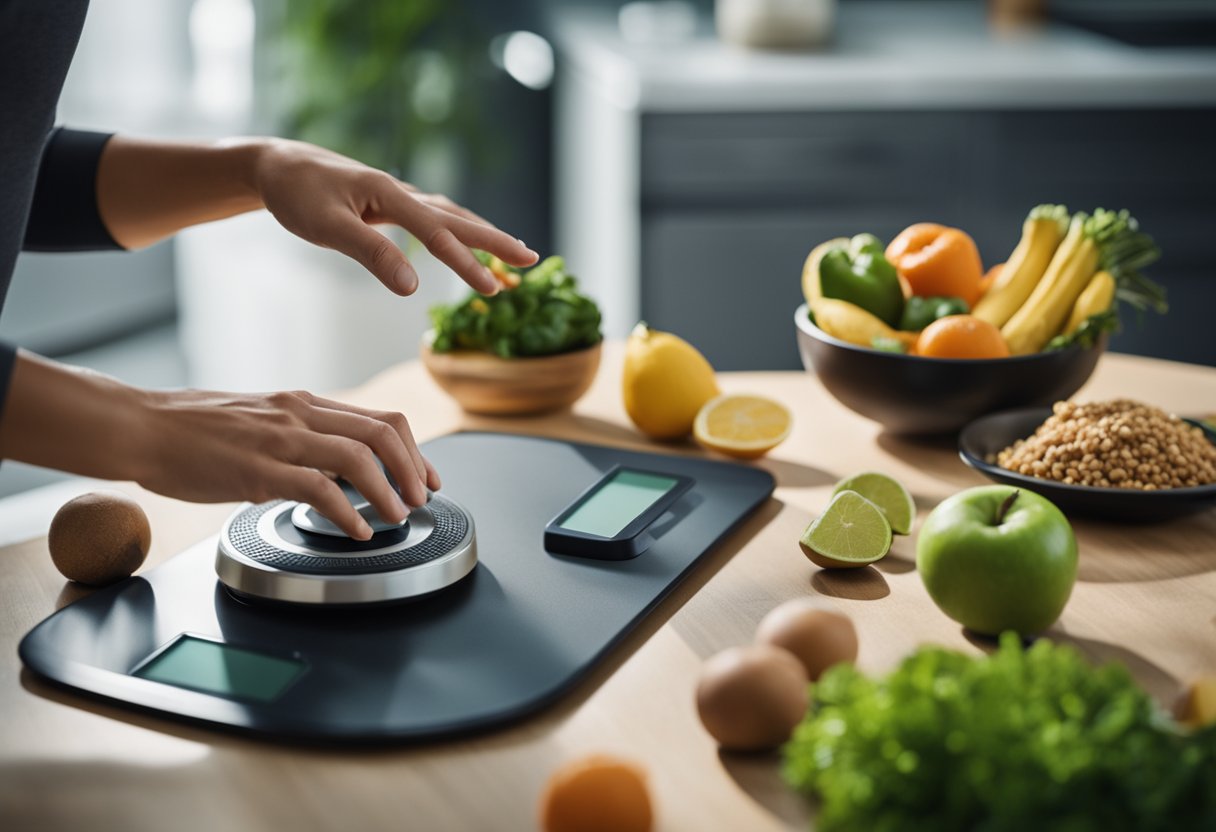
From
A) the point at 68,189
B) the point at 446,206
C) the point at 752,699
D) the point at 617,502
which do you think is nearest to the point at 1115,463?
the point at 617,502

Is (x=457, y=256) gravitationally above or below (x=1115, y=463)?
above

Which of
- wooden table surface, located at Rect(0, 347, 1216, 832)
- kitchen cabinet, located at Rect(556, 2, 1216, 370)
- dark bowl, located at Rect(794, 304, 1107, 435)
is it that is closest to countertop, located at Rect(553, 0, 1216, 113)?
kitchen cabinet, located at Rect(556, 2, 1216, 370)

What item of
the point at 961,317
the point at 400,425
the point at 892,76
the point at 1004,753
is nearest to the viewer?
the point at 1004,753

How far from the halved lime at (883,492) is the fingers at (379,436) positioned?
0.38 meters

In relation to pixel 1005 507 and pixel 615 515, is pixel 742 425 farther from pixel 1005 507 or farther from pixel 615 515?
pixel 1005 507

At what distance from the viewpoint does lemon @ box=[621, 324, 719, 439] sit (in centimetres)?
136

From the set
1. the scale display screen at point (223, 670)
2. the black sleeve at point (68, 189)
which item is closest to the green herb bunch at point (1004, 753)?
the scale display screen at point (223, 670)

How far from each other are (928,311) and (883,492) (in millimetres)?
309

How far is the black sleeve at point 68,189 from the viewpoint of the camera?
1260 mm

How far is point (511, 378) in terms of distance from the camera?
4.65ft

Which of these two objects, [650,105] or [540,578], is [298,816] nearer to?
[540,578]

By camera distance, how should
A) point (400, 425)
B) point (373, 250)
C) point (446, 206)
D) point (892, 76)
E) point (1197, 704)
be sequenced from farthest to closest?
point (892, 76) < point (446, 206) < point (373, 250) < point (400, 425) < point (1197, 704)

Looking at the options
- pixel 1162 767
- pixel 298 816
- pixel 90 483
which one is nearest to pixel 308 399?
pixel 298 816

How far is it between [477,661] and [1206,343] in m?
2.45
